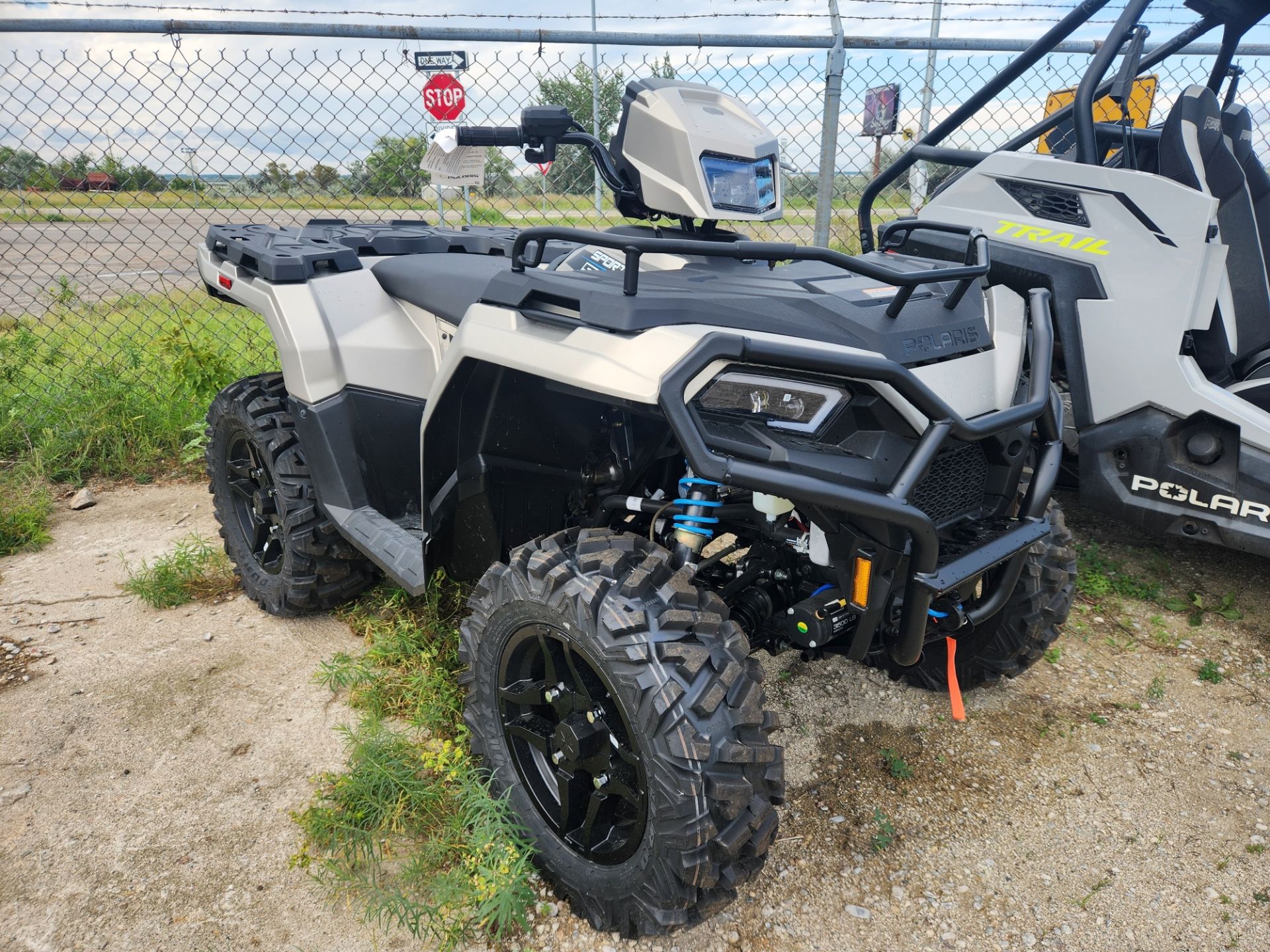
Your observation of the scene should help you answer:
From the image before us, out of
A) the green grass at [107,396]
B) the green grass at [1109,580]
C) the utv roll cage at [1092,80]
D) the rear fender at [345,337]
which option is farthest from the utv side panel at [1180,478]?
the green grass at [107,396]

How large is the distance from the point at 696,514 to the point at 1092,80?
2.21 metres

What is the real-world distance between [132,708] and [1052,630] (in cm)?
264

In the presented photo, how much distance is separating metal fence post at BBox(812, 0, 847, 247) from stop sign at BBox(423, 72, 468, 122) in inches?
73.4

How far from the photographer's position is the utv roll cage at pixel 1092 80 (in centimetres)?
288

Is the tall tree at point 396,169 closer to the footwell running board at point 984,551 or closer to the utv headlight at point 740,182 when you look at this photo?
the utv headlight at point 740,182

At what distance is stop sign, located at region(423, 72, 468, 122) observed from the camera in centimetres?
468

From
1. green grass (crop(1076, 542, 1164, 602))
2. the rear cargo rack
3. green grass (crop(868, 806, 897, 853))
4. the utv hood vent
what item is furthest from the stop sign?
green grass (crop(868, 806, 897, 853))

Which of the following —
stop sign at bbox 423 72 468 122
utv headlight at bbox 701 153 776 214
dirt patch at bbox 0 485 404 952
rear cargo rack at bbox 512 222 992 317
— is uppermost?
stop sign at bbox 423 72 468 122

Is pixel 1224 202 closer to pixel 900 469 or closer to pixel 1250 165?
pixel 1250 165

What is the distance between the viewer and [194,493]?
445 cm

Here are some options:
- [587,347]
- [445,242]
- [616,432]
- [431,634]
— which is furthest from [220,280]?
[587,347]

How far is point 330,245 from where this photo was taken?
2902 mm

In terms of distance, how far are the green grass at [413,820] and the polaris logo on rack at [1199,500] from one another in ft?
7.91

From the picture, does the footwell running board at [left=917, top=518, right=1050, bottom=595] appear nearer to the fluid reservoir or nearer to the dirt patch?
the fluid reservoir
